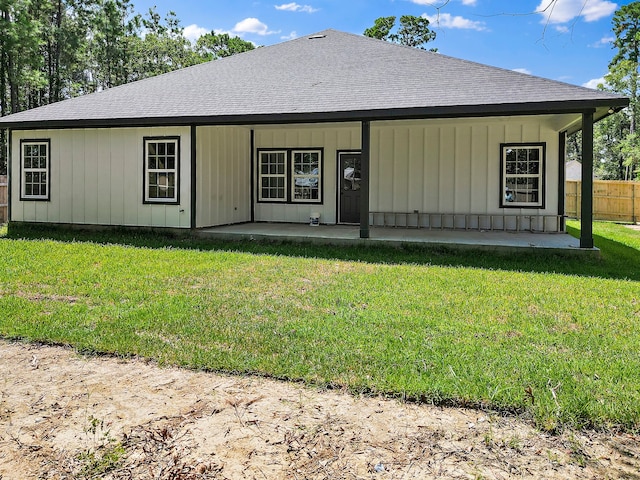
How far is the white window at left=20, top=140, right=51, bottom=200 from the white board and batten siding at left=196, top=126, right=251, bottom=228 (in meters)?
3.75

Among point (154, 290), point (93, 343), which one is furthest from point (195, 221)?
point (93, 343)

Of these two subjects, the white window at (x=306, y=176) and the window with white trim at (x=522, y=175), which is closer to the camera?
Answer: the window with white trim at (x=522, y=175)

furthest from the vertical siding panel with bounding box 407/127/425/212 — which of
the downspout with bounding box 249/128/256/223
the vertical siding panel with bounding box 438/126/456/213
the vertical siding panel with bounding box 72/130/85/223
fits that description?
the vertical siding panel with bounding box 72/130/85/223

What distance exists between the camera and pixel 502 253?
8758mm

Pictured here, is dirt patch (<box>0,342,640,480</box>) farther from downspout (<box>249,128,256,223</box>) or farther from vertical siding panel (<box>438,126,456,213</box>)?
downspout (<box>249,128,256,223</box>)

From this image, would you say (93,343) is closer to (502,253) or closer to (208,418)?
(208,418)

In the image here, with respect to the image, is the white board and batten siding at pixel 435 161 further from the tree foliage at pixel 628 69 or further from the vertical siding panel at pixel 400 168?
the tree foliage at pixel 628 69

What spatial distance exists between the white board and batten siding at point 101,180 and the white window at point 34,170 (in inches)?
4.9

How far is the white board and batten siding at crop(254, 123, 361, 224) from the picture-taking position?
40.6 ft

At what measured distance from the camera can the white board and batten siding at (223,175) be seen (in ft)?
36.2

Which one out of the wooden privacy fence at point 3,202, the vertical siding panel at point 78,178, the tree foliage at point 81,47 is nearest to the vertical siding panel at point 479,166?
the vertical siding panel at point 78,178

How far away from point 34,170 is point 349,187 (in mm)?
7318

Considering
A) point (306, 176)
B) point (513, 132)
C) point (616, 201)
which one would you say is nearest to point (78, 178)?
point (306, 176)

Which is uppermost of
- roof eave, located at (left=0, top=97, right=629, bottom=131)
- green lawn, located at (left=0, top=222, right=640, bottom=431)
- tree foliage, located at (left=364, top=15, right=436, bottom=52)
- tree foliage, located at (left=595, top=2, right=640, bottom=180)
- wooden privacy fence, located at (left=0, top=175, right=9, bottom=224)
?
tree foliage, located at (left=364, top=15, right=436, bottom=52)
